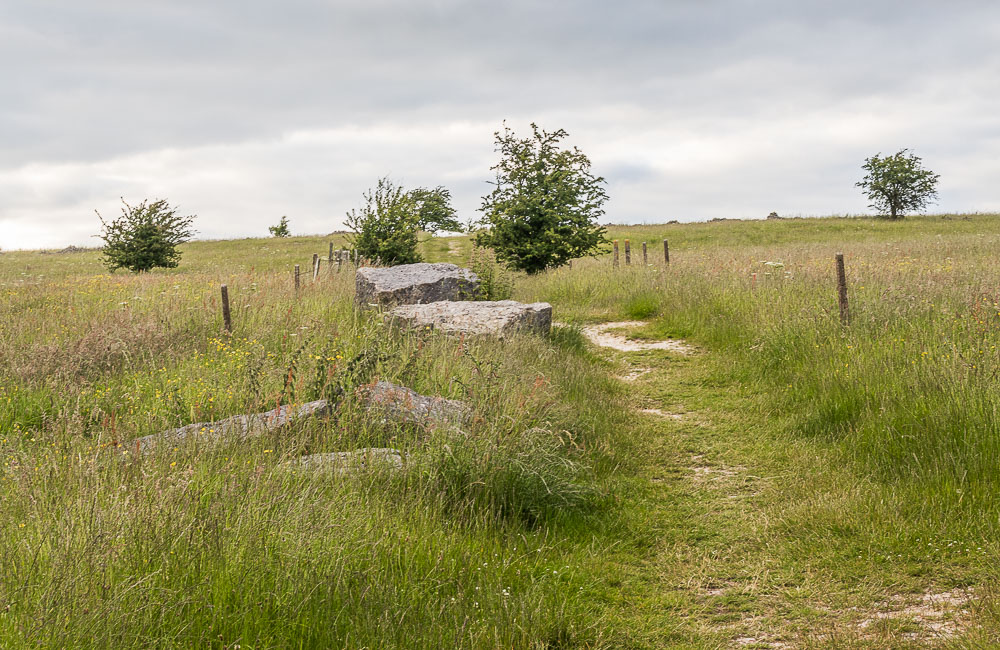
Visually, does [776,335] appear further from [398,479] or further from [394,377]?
[398,479]

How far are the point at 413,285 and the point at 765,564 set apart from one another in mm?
8943

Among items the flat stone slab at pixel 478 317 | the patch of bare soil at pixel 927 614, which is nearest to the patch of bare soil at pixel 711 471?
the patch of bare soil at pixel 927 614

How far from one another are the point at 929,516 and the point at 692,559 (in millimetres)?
1674

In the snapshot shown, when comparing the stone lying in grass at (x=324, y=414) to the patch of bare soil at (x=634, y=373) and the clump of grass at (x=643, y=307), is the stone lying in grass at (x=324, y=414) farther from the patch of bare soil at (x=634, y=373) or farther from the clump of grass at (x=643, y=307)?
the clump of grass at (x=643, y=307)

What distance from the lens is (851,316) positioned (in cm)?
926

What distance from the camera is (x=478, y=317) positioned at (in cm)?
1055

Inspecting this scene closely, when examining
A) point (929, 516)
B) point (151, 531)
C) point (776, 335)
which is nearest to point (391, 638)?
point (151, 531)

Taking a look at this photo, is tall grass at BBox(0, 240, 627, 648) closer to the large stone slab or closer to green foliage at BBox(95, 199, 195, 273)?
the large stone slab

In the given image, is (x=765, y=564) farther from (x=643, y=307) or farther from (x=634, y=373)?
(x=643, y=307)

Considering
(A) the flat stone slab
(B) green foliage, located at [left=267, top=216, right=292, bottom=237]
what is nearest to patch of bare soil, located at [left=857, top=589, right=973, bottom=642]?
(A) the flat stone slab

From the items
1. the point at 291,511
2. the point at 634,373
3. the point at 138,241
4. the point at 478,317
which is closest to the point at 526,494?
the point at 291,511

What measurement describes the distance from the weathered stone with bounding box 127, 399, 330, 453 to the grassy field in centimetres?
13

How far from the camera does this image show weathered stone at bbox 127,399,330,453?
194 inches

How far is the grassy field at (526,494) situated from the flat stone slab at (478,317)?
2.23ft
